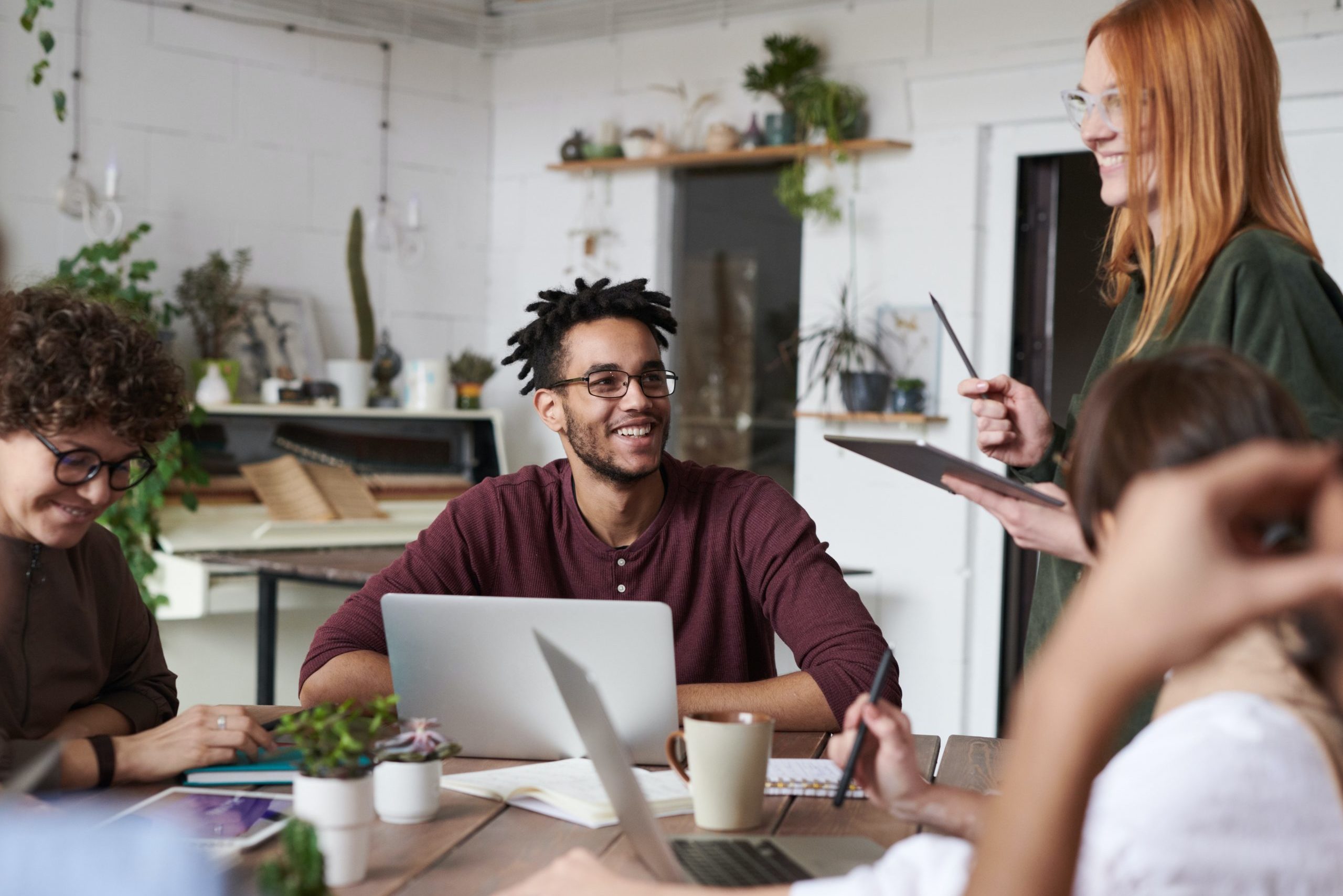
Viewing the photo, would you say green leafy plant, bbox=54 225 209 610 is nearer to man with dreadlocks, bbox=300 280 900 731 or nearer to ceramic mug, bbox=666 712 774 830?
man with dreadlocks, bbox=300 280 900 731

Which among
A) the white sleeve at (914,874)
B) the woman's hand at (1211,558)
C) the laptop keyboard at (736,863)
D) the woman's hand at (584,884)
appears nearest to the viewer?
the woman's hand at (1211,558)

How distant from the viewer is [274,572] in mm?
3311

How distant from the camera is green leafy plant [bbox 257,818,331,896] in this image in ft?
2.49

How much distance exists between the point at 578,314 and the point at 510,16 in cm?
285

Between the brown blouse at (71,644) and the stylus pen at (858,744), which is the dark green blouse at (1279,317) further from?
the brown blouse at (71,644)

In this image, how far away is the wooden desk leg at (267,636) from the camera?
11.0 ft

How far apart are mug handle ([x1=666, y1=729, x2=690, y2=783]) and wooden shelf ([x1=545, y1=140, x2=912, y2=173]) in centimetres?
270

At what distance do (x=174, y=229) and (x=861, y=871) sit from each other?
144 inches

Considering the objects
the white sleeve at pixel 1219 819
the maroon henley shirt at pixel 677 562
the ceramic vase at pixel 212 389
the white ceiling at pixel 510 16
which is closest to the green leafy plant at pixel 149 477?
the ceramic vase at pixel 212 389

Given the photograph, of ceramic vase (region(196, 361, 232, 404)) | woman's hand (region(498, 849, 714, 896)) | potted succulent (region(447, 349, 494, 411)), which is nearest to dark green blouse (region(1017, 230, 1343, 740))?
woman's hand (region(498, 849, 714, 896))

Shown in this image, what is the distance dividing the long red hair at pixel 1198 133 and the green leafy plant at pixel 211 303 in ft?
9.99

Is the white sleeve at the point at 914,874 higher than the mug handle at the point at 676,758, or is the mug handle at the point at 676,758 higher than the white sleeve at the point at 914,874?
the white sleeve at the point at 914,874

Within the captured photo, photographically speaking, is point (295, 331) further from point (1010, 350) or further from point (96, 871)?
point (96, 871)

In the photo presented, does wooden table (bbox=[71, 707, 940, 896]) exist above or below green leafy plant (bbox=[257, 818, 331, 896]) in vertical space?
below
